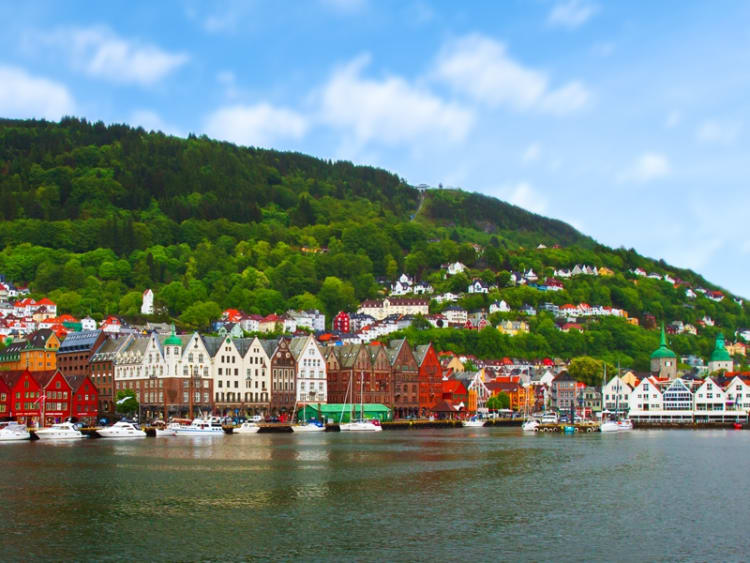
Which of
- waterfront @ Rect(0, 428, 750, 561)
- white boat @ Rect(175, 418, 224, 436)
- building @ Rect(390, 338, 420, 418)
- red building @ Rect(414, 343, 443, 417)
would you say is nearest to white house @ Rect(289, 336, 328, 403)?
building @ Rect(390, 338, 420, 418)

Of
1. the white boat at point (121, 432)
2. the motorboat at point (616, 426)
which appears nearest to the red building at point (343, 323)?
the motorboat at point (616, 426)

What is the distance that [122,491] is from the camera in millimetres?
45500

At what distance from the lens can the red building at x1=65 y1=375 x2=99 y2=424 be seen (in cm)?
10388

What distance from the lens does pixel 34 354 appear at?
11894 cm

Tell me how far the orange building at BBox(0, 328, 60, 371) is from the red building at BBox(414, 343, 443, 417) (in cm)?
4845

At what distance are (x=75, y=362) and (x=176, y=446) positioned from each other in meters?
48.6

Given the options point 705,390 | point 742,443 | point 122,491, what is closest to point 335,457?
point 122,491

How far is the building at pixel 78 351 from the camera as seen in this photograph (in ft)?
385

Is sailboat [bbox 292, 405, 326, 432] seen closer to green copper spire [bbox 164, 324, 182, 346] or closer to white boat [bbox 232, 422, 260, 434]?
white boat [bbox 232, 422, 260, 434]

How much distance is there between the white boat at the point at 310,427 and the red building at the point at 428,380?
25.2 meters

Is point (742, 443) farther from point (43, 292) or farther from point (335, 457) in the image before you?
point (43, 292)

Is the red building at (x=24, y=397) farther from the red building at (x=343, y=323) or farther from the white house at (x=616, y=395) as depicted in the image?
the red building at (x=343, y=323)

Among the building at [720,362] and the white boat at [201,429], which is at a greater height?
the building at [720,362]

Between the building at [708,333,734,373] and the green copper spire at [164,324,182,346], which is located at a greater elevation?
the green copper spire at [164,324,182,346]
